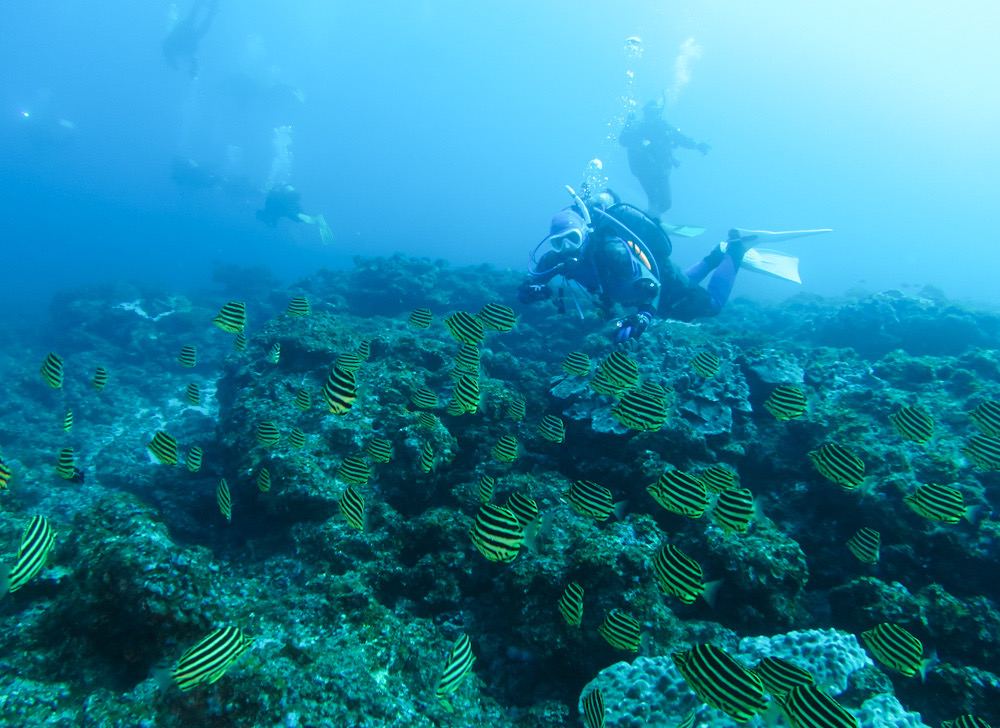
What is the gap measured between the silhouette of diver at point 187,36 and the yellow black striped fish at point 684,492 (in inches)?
2692

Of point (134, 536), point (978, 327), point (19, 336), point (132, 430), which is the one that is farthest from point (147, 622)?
point (19, 336)

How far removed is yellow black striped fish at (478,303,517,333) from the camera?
5.12m

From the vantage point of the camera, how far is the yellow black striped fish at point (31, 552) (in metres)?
3.16

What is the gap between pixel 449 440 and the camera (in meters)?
6.30

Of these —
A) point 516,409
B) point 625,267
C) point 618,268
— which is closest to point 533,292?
point 618,268

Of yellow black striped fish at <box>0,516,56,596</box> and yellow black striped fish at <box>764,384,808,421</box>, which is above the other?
yellow black striped fish at <box>764,384,808,421</box>

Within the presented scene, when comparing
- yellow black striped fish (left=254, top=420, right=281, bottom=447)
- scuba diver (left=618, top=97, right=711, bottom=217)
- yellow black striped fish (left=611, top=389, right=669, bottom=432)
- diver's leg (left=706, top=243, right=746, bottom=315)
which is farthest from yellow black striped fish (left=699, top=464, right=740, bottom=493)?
scuba diver (left=618, top=97, right=711, bottom=217)

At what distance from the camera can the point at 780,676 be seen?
2855 millimetres

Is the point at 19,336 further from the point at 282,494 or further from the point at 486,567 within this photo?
the point at 486,567

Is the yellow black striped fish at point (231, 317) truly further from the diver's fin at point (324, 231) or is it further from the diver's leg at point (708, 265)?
the diver's fin at point (324, 231)

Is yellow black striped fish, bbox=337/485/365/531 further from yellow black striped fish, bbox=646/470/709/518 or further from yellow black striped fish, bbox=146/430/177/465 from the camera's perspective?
yellow black striped fish, bbox=646/470/709/518

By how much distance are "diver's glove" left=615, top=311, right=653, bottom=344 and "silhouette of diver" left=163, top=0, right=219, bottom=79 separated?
213 ft

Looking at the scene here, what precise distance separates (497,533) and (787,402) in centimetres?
376

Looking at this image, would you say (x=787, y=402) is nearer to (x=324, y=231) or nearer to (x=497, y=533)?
(x=497, y=533)
